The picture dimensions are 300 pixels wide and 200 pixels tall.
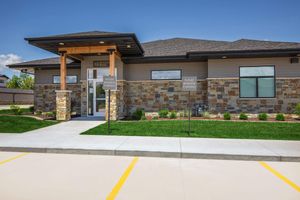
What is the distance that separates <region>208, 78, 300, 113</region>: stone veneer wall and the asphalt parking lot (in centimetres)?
818

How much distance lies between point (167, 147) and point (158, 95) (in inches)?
328

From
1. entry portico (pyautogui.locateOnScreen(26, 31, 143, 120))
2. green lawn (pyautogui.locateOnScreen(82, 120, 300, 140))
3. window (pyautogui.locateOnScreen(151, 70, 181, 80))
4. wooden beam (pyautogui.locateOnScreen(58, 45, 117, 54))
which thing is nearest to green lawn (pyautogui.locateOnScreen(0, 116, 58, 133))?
entry portico (pyautogui.locateOnScreen(26, 31, 143, 120))

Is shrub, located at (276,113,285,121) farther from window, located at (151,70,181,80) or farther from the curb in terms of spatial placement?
the curb

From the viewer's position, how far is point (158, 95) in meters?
14.5

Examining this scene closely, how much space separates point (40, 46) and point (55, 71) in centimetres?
505

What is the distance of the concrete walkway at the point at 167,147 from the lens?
5.68 meters

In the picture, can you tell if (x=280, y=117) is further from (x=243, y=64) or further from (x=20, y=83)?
(x=20, y=83)

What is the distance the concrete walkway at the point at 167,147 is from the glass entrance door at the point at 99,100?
663 cm

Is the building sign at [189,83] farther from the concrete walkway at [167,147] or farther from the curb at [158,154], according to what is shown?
the curb at [158,154]

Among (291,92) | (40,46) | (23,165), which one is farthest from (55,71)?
(291,92)

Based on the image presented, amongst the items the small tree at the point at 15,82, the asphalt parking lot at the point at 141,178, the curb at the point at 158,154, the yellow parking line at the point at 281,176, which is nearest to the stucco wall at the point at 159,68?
the curb at the point at 158,154

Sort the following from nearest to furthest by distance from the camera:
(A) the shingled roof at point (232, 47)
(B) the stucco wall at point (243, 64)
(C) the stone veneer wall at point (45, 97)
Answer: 1. (A) the shingled roof at point (232, 47)
2. (B) the stucco wall at point (243, 64)
3. (C) the stone veneer wall at point (45, 97)

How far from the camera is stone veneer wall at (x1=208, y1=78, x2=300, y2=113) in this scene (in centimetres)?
1275

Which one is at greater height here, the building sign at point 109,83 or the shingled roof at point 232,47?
the shingled roof at point 232,47
